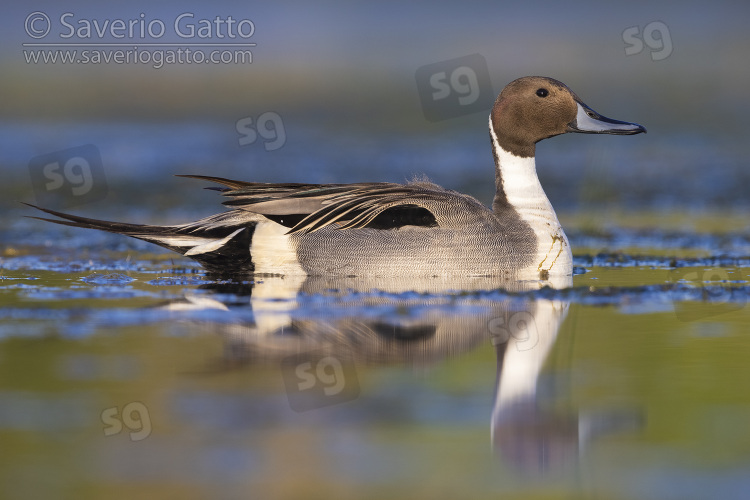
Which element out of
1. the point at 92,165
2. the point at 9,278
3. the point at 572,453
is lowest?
the point at 572,453

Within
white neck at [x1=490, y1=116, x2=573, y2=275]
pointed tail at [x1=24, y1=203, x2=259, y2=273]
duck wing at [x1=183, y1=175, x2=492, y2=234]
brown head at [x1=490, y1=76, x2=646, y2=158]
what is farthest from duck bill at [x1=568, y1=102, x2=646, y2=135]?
pointed tail at [x1=24, y1=203, x2=259, y2=273]

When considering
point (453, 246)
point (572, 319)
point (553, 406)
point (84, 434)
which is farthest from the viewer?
point (453, 246)

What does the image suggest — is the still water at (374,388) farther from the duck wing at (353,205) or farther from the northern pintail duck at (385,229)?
the duck wing at (353,205)

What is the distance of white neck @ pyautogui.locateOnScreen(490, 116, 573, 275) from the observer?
25.8ft

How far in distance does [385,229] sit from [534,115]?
1.30m

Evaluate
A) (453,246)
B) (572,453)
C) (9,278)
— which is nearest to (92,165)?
(9,278)

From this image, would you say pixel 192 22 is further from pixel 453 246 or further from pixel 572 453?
pixel 572 453

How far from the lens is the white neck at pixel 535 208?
7859 mm

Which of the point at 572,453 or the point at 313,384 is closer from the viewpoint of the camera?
the point at 572,453

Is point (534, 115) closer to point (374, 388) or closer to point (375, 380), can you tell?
point (375, 380)

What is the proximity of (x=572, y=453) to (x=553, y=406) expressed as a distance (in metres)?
0.53

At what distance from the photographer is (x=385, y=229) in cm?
775

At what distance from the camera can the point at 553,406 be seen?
4836 millimetres

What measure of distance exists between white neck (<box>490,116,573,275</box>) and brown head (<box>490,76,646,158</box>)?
2.8 inches
